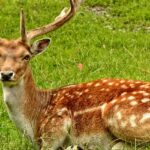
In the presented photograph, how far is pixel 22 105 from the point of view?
873 centimetres

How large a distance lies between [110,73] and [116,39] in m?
2.93

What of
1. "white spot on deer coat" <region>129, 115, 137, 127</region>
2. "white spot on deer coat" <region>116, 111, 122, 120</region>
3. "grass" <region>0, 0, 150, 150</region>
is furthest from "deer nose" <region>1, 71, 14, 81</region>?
"white spot on deer coat" <region>129, 115, 137, 127</region>

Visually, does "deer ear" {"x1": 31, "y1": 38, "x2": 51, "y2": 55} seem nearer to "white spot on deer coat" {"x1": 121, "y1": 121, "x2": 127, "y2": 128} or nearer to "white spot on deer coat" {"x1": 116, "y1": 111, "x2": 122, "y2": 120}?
"white spot on deer coat" {"x1": 116, "y1": 111, "x2": 122, "y2": 120}

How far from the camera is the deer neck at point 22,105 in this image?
8.59 m

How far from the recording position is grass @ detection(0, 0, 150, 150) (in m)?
12.7

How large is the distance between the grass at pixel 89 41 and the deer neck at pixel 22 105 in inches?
13.2

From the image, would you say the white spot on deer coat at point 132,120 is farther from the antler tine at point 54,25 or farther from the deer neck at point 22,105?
the antler tine at point 54,25

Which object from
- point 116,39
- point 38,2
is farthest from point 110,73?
point 38,2

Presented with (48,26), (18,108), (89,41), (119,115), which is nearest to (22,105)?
(18,108)

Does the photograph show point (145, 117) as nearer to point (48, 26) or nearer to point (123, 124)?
point (123, 124)

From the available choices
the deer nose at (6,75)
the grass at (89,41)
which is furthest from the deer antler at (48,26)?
the grass at (89,41)

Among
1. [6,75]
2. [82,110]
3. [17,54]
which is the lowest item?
[82,110]

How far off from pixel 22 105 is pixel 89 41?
679 cm

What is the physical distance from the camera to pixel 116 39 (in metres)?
15.6
